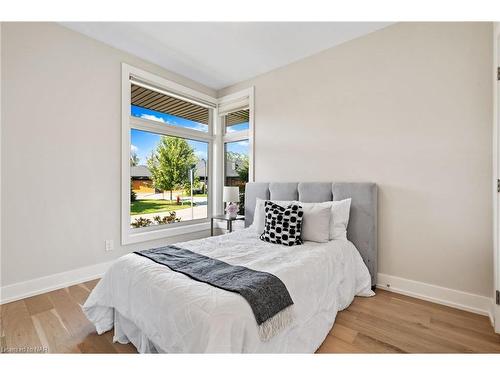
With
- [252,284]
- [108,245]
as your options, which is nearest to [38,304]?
[108,245]

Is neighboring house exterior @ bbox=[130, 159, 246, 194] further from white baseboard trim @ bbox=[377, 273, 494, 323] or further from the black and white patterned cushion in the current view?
white baseboard trim @ bbox=[377, 273, 494, 323]

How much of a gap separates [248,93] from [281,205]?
1.97m

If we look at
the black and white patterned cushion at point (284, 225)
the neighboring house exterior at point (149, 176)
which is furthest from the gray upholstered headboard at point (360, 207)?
the neighboring house exterior at point (149, 176)

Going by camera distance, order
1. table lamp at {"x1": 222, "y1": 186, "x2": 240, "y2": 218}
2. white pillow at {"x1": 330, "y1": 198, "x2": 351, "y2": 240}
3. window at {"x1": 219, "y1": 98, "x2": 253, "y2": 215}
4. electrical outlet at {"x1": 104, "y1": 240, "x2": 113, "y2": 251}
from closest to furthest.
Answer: white pillow at {"x1": 330, "y1": 198, "x2": 351, "y2": 240}
electrical outlet at {"x1": 104, "y1": 240, "x2": 113, "y2": 251}
table lamp at {"x1": 222, "y1": 186, "x2": 240, "y2": 218}
window at {"x1": 219, "y1": 98, "x2": 253, "y2": 215}

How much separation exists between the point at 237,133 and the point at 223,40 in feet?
4.88

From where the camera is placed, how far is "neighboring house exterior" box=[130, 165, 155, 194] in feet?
10.5

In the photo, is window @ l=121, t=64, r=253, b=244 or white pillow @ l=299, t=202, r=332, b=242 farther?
window @ l=121, t=64, r=253, b=244

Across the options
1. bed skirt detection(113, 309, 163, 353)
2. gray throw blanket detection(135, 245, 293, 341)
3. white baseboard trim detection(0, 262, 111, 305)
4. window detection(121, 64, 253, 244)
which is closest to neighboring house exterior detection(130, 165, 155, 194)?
window detection(121, 64, 253, 244)

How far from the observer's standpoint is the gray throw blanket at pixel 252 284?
4.08ft

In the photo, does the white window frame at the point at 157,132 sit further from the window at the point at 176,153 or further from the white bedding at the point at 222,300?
the white bedding at the point at 222,300

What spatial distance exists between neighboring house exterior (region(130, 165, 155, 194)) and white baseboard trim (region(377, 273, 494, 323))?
10.1ft

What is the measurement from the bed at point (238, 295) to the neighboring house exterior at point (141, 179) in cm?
160

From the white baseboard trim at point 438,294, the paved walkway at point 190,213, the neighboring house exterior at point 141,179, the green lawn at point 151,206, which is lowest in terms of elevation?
the white baseboard trim at point 438,294
